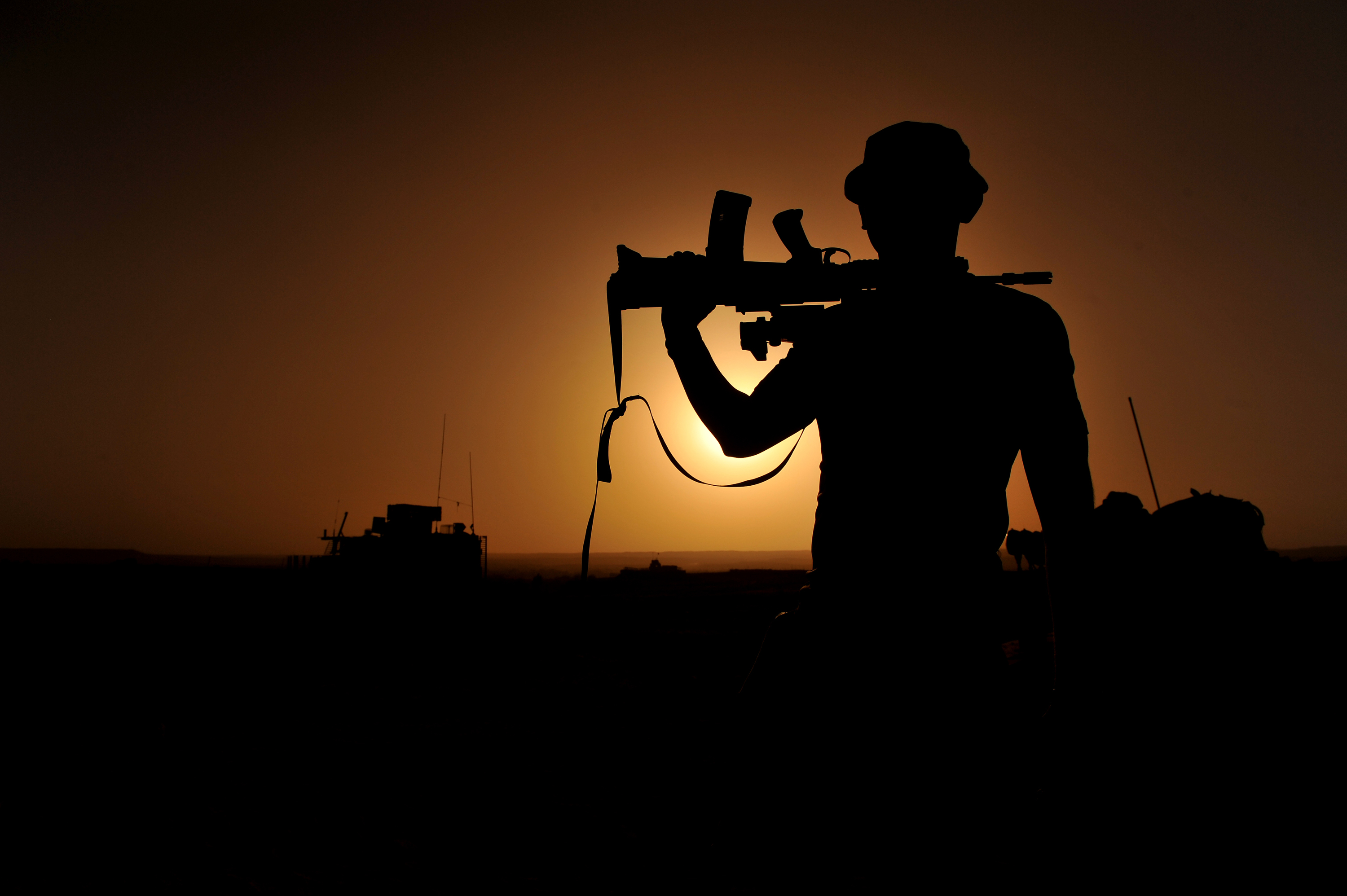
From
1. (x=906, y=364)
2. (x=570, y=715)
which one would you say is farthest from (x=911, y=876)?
(x=570, y=715)

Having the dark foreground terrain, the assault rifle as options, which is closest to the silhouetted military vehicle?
the dark foreground terrain

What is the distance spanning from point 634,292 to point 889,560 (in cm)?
113

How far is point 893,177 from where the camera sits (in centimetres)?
135

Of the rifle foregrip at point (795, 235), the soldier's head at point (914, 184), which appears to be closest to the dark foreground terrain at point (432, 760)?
the soldier's head at point (914, 184)

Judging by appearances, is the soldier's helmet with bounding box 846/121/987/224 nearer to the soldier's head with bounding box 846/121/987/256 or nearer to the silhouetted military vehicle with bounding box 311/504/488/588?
the soldier's head with bounding box 846/121/987/256

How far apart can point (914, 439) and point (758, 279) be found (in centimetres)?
92

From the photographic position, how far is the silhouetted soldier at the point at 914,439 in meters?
1.16

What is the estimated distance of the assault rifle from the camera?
173 cm

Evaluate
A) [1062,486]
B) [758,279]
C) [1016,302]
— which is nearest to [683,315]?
[758,279]

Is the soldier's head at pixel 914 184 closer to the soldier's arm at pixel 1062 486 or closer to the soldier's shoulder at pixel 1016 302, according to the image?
the soldier's shoulder at pixel 1016 302

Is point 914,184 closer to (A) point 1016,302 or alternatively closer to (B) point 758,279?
(A) point 1016,302

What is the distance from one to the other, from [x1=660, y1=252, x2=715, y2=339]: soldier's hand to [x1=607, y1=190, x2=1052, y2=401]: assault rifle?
117mm

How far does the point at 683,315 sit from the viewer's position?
4.89ft

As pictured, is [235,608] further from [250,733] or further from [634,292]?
[634,292]
